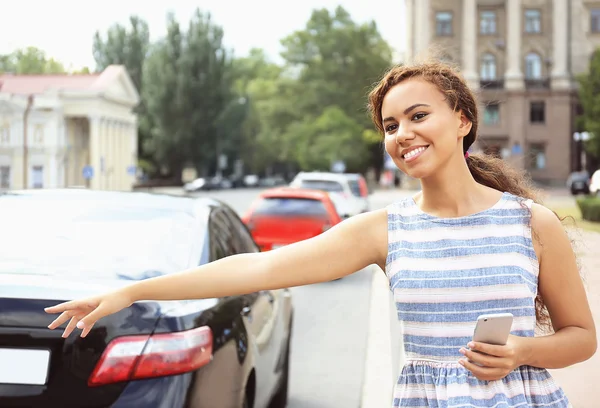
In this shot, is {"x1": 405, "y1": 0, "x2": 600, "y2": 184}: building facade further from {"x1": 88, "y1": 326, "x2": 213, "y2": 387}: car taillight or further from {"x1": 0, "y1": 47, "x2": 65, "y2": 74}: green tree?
{"x1": 88, "y1": 326, "x2": 213, "y2": 387}: car taillight

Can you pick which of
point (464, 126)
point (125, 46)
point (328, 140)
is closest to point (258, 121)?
point (125, 46)

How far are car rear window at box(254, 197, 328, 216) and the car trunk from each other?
44.8ft

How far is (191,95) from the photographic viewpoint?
313 ft

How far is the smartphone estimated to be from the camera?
2.14 metres

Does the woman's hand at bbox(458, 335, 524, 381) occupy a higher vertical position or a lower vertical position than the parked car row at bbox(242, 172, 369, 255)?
higher

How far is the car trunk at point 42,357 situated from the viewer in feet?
11.5

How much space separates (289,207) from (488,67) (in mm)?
64911

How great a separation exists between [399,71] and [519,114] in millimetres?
76482

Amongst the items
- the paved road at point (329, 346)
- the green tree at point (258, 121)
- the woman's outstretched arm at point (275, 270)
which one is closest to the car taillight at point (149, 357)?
the woman's outstretched arm at point (275, 270)

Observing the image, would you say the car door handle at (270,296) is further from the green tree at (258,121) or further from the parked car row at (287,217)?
the green tree at (258,121)

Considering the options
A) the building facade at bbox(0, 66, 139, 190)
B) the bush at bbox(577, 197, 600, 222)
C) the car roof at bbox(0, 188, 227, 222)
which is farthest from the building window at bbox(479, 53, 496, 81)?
the car roof at bbox(0, 188, 227, 222)

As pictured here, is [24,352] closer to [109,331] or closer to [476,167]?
[109,331]

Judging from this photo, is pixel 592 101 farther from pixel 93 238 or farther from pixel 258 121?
pixel 93 238

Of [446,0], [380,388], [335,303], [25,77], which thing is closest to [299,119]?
[446,0]
